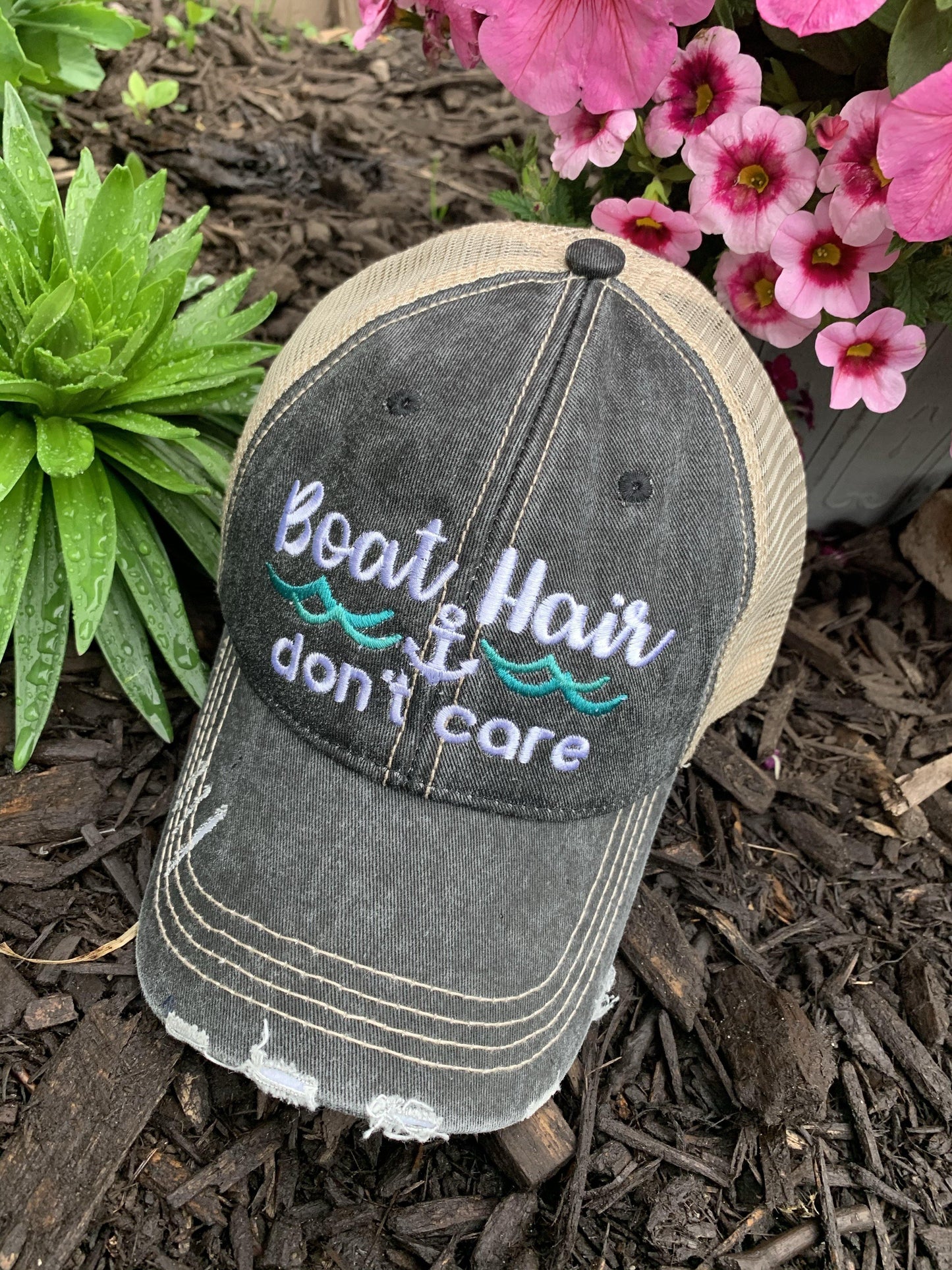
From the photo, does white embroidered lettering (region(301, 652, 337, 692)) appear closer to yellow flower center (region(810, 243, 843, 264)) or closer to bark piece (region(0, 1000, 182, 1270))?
bark piece (region(0, 1000, 182, 1270))

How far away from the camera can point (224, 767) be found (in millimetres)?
1302

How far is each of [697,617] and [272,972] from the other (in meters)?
0.68

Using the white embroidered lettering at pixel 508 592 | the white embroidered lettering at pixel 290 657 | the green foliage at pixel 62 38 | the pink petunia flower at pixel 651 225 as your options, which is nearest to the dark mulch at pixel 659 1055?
the white embroidered lettering at pixel 290 657

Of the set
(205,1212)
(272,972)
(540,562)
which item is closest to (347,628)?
(540,562)

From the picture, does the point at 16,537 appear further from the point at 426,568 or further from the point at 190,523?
the point at 426,568

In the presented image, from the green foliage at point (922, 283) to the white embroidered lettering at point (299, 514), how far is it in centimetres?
97

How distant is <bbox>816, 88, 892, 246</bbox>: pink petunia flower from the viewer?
131cm

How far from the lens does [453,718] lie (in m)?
1.17

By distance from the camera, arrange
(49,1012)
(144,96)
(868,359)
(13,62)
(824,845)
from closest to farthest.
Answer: (49,1012) < (868,359) < (824,845) < (13,62) < (144,96)

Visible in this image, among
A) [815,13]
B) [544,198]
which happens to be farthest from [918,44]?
[544,198]

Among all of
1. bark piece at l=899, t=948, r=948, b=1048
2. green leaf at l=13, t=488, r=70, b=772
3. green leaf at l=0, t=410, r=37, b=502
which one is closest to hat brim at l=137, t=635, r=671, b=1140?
green leaf at l=13, t=488, r=70, b=772

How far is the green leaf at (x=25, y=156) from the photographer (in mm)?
1649

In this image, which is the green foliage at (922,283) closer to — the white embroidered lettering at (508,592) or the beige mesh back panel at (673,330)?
the beige mesh back panel at (673,330)

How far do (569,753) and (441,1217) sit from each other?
2.25 feet
